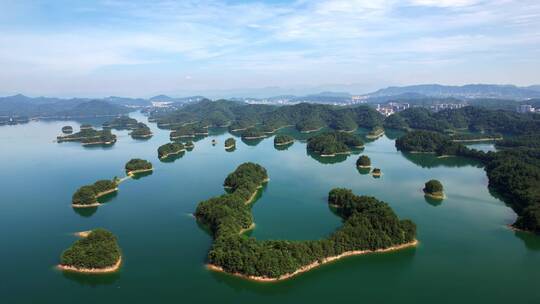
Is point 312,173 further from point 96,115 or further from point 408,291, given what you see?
point 96,115

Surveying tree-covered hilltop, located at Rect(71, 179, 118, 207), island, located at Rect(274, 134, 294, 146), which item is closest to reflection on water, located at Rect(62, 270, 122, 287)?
tree-covered hilltop, located at Rect(71, 179, 118, 207)

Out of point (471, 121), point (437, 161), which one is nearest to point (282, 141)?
point (437, 161)

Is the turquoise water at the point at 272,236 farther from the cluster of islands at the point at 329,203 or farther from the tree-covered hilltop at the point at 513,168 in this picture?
the tree-covered hilltop at the point at 513,168

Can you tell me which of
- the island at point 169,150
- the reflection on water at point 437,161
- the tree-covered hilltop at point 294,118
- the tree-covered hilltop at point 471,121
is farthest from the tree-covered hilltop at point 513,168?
the island at point 169,150

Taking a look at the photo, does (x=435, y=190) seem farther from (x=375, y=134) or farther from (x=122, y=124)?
(x=122, y=124)

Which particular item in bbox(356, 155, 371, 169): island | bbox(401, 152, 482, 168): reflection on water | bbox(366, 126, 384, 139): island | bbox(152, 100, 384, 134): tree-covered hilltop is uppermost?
bbox(152, 100, 384, 134): tree-covered hilltop

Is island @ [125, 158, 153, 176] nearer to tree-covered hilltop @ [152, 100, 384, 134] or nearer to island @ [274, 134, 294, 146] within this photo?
island @ [274, 134, 294, 146]

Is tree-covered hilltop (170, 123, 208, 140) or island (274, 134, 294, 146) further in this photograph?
tree-covered hilltop (170, 123, 208, 140)
